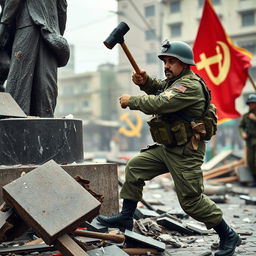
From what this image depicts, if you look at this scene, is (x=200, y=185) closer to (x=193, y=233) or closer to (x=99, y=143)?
(x=193, y=233)

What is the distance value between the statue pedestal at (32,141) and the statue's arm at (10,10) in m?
1.47

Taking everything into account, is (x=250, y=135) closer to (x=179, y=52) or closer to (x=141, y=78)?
(x=141, y=78)

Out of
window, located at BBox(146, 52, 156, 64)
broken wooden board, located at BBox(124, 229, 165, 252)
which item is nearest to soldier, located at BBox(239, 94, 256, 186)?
broken wooden board, located at BBox(124, 229, 165, 252)

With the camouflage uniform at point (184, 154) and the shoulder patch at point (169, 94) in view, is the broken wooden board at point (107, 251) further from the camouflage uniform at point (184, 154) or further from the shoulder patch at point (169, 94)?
the shoulder patch at point (169, 94)

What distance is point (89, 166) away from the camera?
17.7ft

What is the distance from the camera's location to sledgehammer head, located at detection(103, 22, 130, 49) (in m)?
4.64

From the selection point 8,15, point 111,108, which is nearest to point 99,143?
point 111,108

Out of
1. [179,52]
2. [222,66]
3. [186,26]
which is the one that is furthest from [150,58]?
[179,52]

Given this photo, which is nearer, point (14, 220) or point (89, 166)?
point (14, 220)

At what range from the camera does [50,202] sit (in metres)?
3.72

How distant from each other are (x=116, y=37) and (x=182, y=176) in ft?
4.69

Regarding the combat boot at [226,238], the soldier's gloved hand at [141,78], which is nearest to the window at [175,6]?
the soldier's gloved hand at [141,78]

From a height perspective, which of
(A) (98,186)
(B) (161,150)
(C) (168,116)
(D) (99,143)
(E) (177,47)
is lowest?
(D) (99,143)

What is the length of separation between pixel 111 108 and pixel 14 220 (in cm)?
6077
